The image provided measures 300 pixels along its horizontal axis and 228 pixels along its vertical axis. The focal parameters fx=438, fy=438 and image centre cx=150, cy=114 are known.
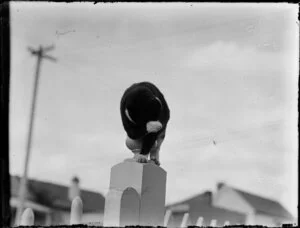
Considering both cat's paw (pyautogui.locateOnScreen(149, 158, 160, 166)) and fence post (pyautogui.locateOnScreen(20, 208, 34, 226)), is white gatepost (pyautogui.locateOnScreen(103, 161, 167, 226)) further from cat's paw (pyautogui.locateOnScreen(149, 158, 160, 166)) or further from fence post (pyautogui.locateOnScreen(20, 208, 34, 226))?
fence post (pyautogui.locateOnScreen(20, 208, 34, 226))

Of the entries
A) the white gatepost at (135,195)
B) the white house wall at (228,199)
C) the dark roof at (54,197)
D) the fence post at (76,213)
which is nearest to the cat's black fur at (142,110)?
the white gatepost at (135,195)

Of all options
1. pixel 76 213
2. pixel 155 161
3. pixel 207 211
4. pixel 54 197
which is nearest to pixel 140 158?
pixel 155 161

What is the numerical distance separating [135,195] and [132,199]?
0.04 meters

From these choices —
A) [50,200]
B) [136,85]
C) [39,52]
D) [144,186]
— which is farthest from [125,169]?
[50,200]

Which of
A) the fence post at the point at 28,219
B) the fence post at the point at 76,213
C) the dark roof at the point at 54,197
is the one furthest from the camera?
the dark roof at the point at 54,197

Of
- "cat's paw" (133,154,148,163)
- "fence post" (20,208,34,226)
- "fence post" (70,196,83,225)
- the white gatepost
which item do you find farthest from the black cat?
"fence post" (20,208,34,226)

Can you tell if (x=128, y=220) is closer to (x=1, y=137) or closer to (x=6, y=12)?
(x=1, y=137)

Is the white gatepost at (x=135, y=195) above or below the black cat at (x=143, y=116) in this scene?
below

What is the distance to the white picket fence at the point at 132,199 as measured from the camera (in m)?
2.78

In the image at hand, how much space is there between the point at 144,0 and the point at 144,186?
1.24 m

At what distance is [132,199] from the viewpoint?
286cm

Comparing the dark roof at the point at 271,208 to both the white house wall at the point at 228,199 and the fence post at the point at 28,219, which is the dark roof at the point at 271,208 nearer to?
the white house wall at the point at 228,199

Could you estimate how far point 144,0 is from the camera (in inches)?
114

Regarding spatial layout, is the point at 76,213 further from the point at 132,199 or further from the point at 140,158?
the point at 140,158
